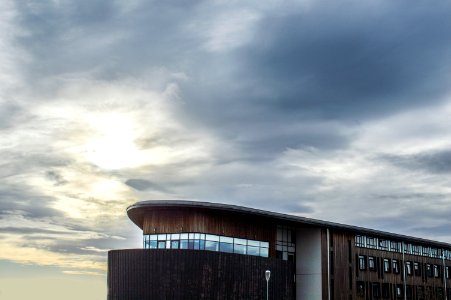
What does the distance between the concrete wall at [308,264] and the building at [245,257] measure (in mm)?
103

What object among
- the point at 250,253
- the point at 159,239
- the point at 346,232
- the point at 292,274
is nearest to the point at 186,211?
the point at 159,239

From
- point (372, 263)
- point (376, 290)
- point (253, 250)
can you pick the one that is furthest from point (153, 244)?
point (376, 290)

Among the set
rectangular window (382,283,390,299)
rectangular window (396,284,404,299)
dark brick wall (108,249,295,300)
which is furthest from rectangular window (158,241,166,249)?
rectangular window (396,284,404,299)

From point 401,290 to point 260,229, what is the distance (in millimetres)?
26390

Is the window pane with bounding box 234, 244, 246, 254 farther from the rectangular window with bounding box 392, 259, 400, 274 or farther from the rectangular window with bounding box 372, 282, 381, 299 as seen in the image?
the rectangular window with bounding box 392, 259, 400, 274

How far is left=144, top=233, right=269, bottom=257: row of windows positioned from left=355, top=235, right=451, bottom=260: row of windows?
16.9 metres

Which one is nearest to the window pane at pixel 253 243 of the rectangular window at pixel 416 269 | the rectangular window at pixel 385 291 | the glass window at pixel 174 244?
the glass window at pixel 174 244

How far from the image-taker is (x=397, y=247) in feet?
251

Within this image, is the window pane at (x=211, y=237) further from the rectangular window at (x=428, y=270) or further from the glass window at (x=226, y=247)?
the rectangular window at (x=428, y=270)

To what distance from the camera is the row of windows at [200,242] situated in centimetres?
5534

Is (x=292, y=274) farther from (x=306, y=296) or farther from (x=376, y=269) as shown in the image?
(x=376, y=269)

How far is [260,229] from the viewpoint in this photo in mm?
60531

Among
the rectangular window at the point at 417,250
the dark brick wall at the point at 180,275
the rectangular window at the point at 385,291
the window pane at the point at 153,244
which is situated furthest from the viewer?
the rectangular window at the point at 417,250

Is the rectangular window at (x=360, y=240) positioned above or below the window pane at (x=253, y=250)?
above
